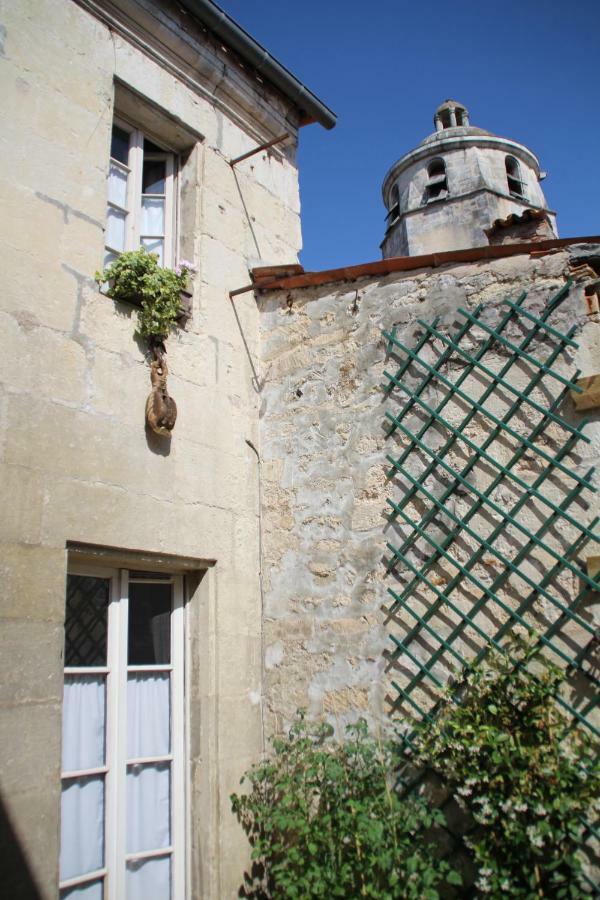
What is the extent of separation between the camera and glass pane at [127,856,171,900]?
10.5 ft

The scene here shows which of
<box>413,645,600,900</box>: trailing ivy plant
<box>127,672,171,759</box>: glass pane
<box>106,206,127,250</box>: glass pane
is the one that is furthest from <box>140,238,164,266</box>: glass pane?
<box>413,645,600,900</box>: trailing ivy plant

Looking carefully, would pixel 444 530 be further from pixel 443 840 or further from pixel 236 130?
pixel 236 130

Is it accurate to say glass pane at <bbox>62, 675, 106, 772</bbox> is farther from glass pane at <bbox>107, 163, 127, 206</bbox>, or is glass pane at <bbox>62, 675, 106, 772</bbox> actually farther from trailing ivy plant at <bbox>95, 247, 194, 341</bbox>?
glass pane at <bbox>107, 163, 127, 206</bbox>

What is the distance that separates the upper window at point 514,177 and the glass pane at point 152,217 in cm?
1640

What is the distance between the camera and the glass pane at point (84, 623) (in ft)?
11.0

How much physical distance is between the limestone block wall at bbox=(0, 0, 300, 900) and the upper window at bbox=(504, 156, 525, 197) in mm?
16025

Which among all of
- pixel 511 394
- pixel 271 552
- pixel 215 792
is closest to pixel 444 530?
pixel 511 394

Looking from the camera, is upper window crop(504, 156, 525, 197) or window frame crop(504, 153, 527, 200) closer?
window frame crop(504, 153, 527, 200)

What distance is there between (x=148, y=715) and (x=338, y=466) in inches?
68.0

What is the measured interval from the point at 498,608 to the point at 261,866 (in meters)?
1.85

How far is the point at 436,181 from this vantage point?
19.0 m

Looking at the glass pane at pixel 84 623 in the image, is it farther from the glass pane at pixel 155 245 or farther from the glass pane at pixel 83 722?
the glass pane at pixel 155 245

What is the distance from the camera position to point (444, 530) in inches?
147

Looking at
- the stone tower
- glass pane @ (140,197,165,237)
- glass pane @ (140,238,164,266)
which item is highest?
the stone tower
